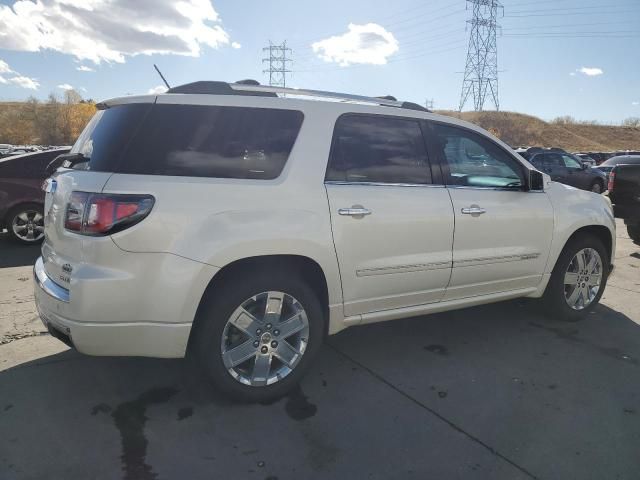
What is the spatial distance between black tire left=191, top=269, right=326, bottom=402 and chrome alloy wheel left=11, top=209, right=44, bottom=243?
6.13m

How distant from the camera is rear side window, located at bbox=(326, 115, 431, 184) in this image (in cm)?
326

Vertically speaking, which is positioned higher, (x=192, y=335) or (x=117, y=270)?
(x=117, y=270)

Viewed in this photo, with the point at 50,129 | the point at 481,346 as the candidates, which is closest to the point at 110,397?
the point at 481,346

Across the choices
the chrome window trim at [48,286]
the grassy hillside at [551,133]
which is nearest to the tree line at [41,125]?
the grassy hillside at [551,133]

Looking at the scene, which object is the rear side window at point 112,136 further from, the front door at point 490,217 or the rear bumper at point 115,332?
the front door at point 490,217

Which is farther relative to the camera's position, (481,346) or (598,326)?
(598,326)

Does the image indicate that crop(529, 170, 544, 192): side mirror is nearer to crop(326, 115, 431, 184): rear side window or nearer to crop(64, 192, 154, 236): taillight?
crop(326, 115, 431, 184): rear side window

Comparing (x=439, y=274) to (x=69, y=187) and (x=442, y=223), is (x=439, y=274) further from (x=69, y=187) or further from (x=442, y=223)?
(x=69, y=187)

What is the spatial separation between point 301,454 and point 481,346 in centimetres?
207

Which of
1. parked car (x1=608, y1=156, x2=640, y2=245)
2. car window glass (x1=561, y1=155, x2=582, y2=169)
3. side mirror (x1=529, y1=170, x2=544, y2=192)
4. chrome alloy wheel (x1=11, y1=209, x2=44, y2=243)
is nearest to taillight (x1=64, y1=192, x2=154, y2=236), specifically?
side mirror (x1=529, y1=170, x2=544, y2=192)

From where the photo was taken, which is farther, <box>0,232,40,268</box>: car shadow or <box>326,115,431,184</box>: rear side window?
<box>0,232,40,268</box>: car shadow

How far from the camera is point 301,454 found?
103 inches

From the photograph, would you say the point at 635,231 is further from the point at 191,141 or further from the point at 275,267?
the point at 191,141

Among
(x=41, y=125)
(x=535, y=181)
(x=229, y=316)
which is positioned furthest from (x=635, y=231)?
(x=41, y=125)
